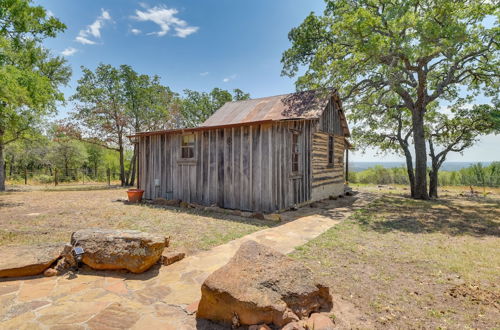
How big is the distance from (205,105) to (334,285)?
27.0 metres

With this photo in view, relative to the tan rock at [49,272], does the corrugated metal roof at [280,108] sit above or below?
above

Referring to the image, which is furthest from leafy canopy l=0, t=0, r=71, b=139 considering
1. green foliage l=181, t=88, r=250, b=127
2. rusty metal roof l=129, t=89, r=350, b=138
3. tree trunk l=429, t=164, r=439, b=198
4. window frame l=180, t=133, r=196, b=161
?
tree trunk l=429, t=164, r=439, b=198

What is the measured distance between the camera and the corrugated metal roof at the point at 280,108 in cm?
1045

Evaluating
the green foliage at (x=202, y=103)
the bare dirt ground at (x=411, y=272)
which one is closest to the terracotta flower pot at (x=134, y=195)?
the bare dirt ground at (x=411, y=272)

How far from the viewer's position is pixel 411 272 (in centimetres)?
379

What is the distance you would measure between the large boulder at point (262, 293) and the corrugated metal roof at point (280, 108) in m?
7.77

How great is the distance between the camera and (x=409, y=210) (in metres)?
9.38

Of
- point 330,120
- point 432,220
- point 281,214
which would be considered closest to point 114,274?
point 281,214

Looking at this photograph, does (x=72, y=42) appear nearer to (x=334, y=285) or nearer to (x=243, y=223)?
(x=243, y=223)

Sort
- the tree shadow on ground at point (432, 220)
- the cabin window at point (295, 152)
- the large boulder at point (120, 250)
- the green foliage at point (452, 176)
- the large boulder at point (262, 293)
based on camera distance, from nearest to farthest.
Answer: the large boulder at point (262, 293)
the large boulder at point (120, 250)
the tree shadow on ground at point (432, 220)
the cabin window at point (295, 152)
the green foliage at point (452, 176)

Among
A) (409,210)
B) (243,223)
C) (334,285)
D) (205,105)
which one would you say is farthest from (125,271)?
(205,105)

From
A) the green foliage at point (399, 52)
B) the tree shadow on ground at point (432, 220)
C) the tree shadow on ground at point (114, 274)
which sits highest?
the green foliage at point (399, 52)

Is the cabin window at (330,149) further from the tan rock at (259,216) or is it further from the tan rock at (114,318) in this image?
the tan rock at (114,318)

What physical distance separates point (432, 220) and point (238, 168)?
658cm
